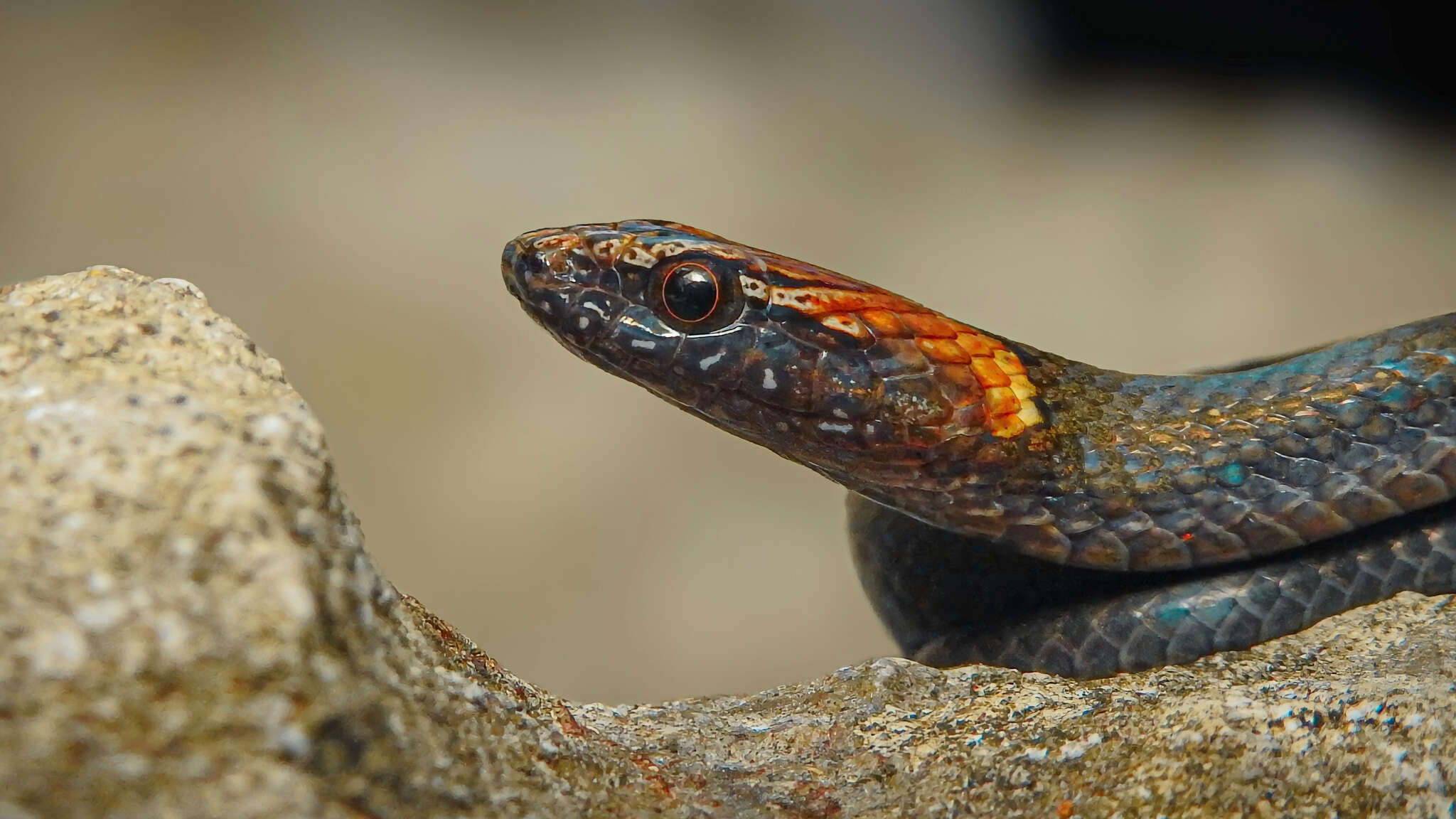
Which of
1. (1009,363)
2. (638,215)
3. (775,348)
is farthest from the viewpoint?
(638,215)

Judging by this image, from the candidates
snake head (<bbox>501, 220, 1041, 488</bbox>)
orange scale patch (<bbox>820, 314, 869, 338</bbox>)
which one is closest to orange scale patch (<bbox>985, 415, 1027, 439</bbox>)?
snake head (<bbox>501, 220, 1041, 488</bbox>)

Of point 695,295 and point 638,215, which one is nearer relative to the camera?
point 695,295

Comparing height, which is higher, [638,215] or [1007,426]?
[638,215]

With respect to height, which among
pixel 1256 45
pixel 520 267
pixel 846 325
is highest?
pixel 1256 45

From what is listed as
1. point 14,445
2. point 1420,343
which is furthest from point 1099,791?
point 14,445

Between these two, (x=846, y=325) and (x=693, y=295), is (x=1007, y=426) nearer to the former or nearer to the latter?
(x=846, y=325)

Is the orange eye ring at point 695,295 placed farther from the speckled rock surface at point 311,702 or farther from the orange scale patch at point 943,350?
the speckled rock surface at point 311,702

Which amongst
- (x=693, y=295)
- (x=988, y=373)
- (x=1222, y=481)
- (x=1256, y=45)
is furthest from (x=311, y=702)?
(x=1256, y=45)
